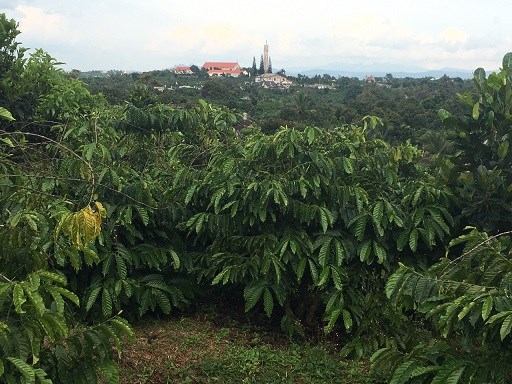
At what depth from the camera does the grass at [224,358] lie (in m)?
4.15

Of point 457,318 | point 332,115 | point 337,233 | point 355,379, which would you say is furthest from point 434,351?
point 332,115

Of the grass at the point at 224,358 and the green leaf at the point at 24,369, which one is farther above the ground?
the green leaf at the point at 24,369

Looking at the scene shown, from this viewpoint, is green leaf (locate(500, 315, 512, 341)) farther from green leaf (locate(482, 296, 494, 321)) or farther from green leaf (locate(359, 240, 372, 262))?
green leaf (locate(359, 240, 372, 262))

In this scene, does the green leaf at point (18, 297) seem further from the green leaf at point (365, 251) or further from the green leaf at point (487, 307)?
the green leaf at point (365, 251)

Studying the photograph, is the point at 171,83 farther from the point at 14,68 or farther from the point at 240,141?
the point at 240,141

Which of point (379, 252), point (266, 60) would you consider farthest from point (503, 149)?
point (266, 60)

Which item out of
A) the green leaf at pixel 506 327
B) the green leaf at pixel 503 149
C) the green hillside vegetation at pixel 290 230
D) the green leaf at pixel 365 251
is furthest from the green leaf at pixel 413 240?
the green leaf at pixel 506 327

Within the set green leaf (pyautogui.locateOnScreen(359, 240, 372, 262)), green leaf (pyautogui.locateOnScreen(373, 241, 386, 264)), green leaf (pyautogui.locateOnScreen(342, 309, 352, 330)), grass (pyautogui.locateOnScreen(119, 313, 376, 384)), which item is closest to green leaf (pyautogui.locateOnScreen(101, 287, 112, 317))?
grass (pyautogui.locateOnScreen(119, 313, 376, 384))

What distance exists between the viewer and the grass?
415 cm

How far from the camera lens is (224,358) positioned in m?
4.43

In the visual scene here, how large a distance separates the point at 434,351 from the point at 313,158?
2.07 metres

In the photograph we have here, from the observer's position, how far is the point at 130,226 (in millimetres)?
4844

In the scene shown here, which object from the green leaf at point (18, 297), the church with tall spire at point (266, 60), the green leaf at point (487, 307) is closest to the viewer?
the green leaf at point (18, 297)

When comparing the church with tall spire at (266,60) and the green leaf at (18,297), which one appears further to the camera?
the church with tall spire at (266,60)
